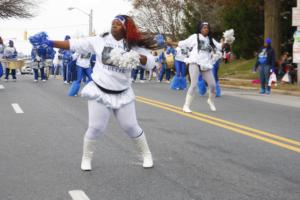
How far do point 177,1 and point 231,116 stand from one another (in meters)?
48.7

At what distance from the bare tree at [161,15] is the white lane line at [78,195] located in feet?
180

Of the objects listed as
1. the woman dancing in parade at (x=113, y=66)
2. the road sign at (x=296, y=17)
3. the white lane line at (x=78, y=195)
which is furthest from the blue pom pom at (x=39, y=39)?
the road sign at (x=296, y=17)

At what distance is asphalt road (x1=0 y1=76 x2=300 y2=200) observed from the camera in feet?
18.0

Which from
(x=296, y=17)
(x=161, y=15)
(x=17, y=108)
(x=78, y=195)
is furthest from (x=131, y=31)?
(x=161, y=15)

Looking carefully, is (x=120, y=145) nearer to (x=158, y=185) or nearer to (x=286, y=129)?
(x=158, y=185)

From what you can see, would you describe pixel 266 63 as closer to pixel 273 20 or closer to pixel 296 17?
pixel 296 17

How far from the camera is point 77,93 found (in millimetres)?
17016

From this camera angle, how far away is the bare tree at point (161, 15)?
60188 mm

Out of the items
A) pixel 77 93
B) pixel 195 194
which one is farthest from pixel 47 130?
pixel 77 93

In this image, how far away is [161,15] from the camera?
61875mm

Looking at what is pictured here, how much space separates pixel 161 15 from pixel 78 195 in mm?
57391

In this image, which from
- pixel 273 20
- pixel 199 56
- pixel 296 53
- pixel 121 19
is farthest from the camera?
pixel 273 20

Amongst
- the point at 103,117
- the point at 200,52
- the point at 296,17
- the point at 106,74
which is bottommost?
the point at 103,117

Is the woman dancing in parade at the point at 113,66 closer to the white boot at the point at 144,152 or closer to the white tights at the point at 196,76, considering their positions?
the white boot at the point at 144,152
